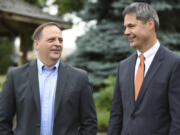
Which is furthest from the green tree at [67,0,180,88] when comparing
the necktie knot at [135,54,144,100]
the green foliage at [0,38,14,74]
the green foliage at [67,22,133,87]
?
the green foliage at [0,38,14,74]

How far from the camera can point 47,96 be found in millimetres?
2996

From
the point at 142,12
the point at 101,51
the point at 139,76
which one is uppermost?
the point at 142,12

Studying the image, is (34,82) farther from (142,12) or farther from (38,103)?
(142,12)

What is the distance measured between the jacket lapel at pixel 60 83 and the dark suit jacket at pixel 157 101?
68 cm

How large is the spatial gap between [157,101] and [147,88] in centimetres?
17

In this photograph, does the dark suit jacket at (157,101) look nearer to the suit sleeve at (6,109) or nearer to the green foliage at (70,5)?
the suit sleeve at (6,109)

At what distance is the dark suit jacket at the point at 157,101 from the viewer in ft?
A: 8.91

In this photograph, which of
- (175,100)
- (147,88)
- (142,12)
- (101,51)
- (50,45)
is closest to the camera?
(175,100)

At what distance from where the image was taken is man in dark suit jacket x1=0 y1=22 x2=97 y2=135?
2936mm

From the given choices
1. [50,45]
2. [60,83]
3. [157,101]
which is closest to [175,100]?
[157,101]

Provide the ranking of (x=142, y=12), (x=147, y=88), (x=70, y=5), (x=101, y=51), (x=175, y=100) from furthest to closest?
1. (x=70, y=5)
2. (x=101, y=51)
3. (x=142, y=12)
4. (x=147, y=88)
5. (x=175, y=100)

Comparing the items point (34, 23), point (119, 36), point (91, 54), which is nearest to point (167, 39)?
point (119, 36)

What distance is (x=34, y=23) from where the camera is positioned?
28.8 ft

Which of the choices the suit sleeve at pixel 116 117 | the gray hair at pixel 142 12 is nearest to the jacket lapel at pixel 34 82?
the suit sleeve at pixel 116 117
